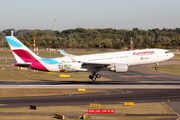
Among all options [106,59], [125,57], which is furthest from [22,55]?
[125,57]

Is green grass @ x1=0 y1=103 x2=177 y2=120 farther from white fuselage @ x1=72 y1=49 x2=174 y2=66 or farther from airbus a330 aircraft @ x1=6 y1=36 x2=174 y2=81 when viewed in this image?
white fuselage @ x1=72 y1=49 x2=174 y2=66

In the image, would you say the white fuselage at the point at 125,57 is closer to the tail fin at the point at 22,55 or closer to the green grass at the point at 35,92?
the tail fin at the point at 22,55

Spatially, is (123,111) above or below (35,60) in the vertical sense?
below

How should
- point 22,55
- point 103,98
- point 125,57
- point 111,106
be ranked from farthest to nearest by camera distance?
point 125,57 < point 22,55 < point 103,98 < point 111,106

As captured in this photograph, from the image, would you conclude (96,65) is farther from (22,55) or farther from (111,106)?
(111,106)

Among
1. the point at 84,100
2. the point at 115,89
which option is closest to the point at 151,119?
the point at 84,100

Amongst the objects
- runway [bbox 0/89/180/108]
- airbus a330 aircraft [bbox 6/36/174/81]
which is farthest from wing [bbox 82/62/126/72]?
runway [bbox 0/89/180/108]

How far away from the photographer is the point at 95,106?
2569cm

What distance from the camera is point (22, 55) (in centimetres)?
4150

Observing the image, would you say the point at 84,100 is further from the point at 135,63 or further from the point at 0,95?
the point at 135,63

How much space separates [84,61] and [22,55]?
1106 cm

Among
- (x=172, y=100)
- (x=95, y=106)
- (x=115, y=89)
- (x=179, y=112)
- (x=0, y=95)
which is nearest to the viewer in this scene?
(x=179, y=112)

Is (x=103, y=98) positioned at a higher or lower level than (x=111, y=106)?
higher

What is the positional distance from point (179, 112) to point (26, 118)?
48.4 ft
